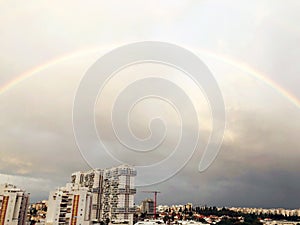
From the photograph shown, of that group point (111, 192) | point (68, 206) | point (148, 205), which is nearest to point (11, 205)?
point (68, 206)

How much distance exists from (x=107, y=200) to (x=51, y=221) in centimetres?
929

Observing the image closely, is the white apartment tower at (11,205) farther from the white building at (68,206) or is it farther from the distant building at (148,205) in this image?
the distant building at (148,205)

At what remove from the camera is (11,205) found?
11914 mm

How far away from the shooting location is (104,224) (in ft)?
61.4

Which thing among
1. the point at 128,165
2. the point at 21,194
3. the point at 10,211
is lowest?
the point at 10,211

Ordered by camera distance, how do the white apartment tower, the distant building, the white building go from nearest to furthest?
the white apartment tower < the white building < the distant building

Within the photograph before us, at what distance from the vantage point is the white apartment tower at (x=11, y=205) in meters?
11.6

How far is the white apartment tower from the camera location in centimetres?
1163

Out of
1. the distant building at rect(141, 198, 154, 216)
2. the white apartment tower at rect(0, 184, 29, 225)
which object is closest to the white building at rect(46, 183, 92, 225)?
the white apartment tower at rect(0, 184, 29, 225)

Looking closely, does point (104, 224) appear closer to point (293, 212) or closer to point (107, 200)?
point (107, 200)

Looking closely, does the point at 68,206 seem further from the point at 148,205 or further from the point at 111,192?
the point at 148,205

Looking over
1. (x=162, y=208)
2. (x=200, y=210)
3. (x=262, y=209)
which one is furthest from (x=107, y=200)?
(x=262, y=209)

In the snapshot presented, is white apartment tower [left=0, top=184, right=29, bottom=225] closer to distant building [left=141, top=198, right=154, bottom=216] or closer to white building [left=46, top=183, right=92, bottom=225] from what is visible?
white building [left=46, top=183, right=92, bottom=225]

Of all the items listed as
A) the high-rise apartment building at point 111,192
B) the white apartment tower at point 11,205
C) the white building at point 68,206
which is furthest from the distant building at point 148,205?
the white apartment tower at point 11,205
